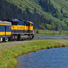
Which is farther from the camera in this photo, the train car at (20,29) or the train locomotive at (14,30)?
the train car at (20,29)

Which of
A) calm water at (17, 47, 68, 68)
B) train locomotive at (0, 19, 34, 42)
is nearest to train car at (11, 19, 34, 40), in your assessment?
train locomotive at (0, 19, 34, 42)

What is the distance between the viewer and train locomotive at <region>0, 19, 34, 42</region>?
49159 millimetres

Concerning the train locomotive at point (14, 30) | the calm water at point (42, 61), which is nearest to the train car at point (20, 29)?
the train locomotive at point (14, 30)

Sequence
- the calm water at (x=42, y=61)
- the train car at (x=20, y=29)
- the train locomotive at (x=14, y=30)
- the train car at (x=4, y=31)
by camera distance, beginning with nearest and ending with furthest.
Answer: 1. the calm water at (x=42, y=61)
2. the train car at (x=4, y=31)
3. the train locomotive at (x=14, y=30)
4. the train car at (x=20, y=29)

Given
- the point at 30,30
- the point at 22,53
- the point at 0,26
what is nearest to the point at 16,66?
the point at 22,53

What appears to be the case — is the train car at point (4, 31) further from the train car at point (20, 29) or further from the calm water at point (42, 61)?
the calm water at point (42, 61)

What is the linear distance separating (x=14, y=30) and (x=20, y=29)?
3000mm

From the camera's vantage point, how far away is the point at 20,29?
60438 mm

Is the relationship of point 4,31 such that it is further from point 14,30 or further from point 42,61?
point 42,61

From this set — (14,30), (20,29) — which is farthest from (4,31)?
(20,29)

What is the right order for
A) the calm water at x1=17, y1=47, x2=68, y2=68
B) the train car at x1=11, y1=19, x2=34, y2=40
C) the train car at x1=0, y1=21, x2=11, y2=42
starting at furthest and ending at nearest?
1. the train car at x1=11, y1=19, x2=34, y2=40
2. the train car at x1=0, y1=21, x2=11, y2=42
3. the calm water at x1=17, y1=47, x2=68, y2=68

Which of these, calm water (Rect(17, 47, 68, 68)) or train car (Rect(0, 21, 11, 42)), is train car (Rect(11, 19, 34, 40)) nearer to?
train car (Rect(0, 21, 11, 42))

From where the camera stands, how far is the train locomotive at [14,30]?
4916 cm

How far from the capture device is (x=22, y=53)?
133ft
